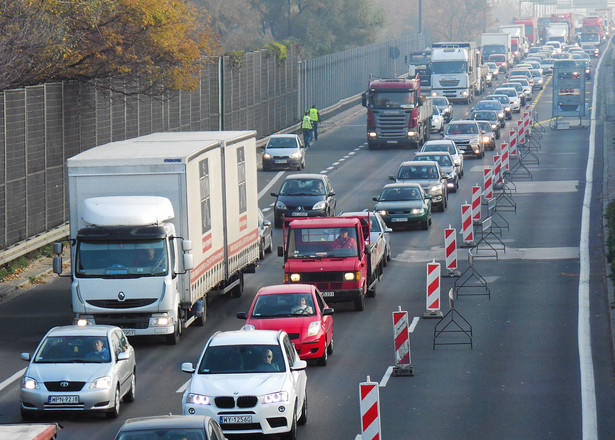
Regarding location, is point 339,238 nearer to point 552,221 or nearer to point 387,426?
point 387,426

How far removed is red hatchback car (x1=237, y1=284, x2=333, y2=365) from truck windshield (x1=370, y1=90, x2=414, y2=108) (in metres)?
39.8

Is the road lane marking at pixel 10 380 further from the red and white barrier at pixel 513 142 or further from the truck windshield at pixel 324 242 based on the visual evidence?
the red and white barrier at pixel 513 142

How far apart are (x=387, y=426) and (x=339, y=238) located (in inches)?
410

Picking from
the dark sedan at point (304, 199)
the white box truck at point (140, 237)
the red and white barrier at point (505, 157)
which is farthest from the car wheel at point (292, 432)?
the red and white barrier at point (505, 157)

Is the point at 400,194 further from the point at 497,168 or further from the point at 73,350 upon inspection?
the point at 73,350

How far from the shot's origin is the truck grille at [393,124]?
63469 millimetres

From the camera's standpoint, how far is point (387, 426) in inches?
739

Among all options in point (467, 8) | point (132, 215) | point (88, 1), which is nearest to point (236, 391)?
point (132, 215)

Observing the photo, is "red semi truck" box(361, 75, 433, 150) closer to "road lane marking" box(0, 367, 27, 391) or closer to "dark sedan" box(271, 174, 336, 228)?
"dark sedan" box(271, 174, 336, 228)

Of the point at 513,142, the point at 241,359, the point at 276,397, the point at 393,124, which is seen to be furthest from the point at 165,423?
the point at 393,124

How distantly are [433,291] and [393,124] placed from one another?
37058 millimetres

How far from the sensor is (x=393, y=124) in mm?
63688

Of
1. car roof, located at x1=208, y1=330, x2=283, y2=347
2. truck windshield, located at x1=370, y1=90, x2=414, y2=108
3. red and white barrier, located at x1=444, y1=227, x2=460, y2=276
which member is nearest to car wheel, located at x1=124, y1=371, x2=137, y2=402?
car roof, located at x1=208, y1=330, x2=283, y2=347

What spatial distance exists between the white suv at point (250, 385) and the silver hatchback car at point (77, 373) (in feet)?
5.83
